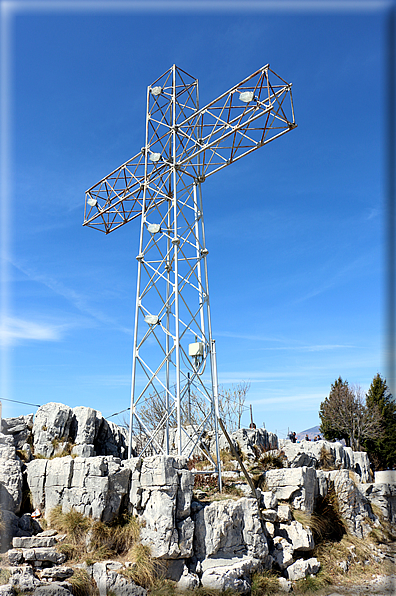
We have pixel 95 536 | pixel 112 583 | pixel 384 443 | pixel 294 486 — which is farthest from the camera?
pixel 384 443

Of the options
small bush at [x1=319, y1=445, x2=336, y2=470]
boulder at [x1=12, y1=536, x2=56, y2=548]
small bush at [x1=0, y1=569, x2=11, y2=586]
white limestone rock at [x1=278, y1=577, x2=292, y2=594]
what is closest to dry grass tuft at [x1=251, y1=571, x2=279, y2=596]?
white limestone rock at [x1=278, y1=577, x2=292, y2=594]

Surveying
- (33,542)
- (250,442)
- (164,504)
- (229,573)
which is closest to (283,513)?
(229,573)

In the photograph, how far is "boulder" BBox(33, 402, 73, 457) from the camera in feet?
41.6

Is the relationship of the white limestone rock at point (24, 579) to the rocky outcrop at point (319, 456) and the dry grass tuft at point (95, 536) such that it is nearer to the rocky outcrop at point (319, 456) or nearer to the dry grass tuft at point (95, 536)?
the dry grass tuft at point (95, 536)

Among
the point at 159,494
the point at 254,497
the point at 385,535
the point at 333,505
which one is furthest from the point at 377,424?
the point at 159,494

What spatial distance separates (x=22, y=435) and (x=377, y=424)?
2657cm

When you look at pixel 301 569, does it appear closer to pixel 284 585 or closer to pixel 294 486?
pixel 284 585

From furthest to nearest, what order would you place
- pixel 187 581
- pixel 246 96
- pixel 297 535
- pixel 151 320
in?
1. pixel 151 320
2. pixel 246 96
3. pixel 297 535
4. pixel 187 581

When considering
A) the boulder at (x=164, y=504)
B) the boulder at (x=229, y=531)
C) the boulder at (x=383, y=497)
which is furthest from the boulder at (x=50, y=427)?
the boulder at (x=383, y=497)

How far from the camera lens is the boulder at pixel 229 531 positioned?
981 centimetres

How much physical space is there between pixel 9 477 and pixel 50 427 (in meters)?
2.15

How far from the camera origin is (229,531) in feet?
33.0

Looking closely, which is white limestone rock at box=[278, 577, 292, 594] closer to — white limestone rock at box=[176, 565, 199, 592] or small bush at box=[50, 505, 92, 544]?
white limestone rock at box=[176, 565, 199, 592]

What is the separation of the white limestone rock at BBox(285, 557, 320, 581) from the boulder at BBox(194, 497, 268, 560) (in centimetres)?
73
